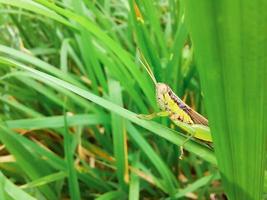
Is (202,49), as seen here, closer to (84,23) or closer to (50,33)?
(84,23)

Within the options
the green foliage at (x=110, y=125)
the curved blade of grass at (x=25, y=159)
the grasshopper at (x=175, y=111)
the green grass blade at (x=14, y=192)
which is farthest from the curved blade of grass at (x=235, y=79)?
the curved blade of grass at (x=25, y=159)

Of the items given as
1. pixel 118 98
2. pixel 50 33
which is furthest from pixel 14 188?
pixel 50 33

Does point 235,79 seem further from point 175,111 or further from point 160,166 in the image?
point 160,166

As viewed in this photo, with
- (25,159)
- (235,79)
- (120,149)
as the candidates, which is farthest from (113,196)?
(235,79)

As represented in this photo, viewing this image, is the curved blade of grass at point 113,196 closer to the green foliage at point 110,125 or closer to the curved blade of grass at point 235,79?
the green foliage at point 110,125

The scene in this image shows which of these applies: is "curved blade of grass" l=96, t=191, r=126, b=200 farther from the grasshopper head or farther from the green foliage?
the grasshopper head

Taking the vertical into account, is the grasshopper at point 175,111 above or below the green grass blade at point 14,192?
above

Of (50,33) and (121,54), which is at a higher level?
(50,33)
